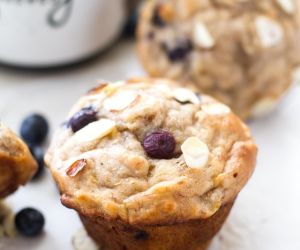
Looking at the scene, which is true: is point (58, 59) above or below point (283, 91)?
above

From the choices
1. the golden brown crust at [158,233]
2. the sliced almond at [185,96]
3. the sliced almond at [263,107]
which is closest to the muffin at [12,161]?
the golden brown crust at [158,233]

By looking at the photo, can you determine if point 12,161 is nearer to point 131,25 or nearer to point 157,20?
point 157,20

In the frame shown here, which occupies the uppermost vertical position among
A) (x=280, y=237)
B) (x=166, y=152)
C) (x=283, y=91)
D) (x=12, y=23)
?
(x=12, y=23)

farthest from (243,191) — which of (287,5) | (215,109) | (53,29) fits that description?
(53,29)

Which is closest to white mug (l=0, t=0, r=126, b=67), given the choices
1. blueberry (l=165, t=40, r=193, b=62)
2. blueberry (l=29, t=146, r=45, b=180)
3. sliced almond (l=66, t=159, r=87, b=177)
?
blueberry (l=165, t=40, r=193, b=62)

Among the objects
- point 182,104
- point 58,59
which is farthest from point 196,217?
point 58,59

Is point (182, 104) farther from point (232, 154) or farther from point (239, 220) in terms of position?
point (239, 220)

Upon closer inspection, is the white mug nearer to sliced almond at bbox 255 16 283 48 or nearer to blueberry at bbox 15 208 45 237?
sliced almond at bbox 255 16 283 48
